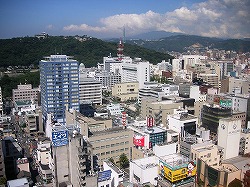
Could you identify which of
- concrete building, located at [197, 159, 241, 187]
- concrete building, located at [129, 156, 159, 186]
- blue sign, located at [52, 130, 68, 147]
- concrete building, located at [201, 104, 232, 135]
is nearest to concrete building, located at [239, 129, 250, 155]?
concrete building, located at [201, 104, 232, 135]

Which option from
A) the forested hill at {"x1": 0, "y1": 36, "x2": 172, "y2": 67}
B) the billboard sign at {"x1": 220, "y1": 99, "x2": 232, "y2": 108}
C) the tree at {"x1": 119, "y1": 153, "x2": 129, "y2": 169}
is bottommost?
the tree at {"x1": 119, "y1": 153, "x2": 129, "y2": 169}

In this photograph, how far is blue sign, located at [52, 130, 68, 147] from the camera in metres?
7.32

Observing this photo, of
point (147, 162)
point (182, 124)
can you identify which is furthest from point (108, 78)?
point (147, 162)

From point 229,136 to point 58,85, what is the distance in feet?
29.8

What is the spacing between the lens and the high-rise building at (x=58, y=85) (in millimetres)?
14547

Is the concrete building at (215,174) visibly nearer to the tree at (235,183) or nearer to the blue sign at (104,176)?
the tree at (235,183)

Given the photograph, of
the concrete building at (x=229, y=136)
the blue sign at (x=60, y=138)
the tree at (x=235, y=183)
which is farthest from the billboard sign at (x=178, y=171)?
the concrete building at (x=229, y=136)

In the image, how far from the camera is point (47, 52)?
33.8m

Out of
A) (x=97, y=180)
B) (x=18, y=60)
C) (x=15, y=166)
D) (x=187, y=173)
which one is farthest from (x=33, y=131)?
(x=18, y=60)

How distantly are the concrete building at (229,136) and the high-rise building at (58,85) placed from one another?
8089mm

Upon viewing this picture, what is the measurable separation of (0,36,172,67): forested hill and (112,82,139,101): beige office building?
32.9 ft

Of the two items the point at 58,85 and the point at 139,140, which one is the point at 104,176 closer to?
the point at 139,140

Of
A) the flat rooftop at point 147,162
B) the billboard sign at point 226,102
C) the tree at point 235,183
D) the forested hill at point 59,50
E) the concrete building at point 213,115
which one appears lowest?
the tree at point 235,183

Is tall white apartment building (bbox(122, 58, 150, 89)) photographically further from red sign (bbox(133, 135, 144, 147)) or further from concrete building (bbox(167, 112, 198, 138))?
red sign (bbox(133, 135, 144, 147))
